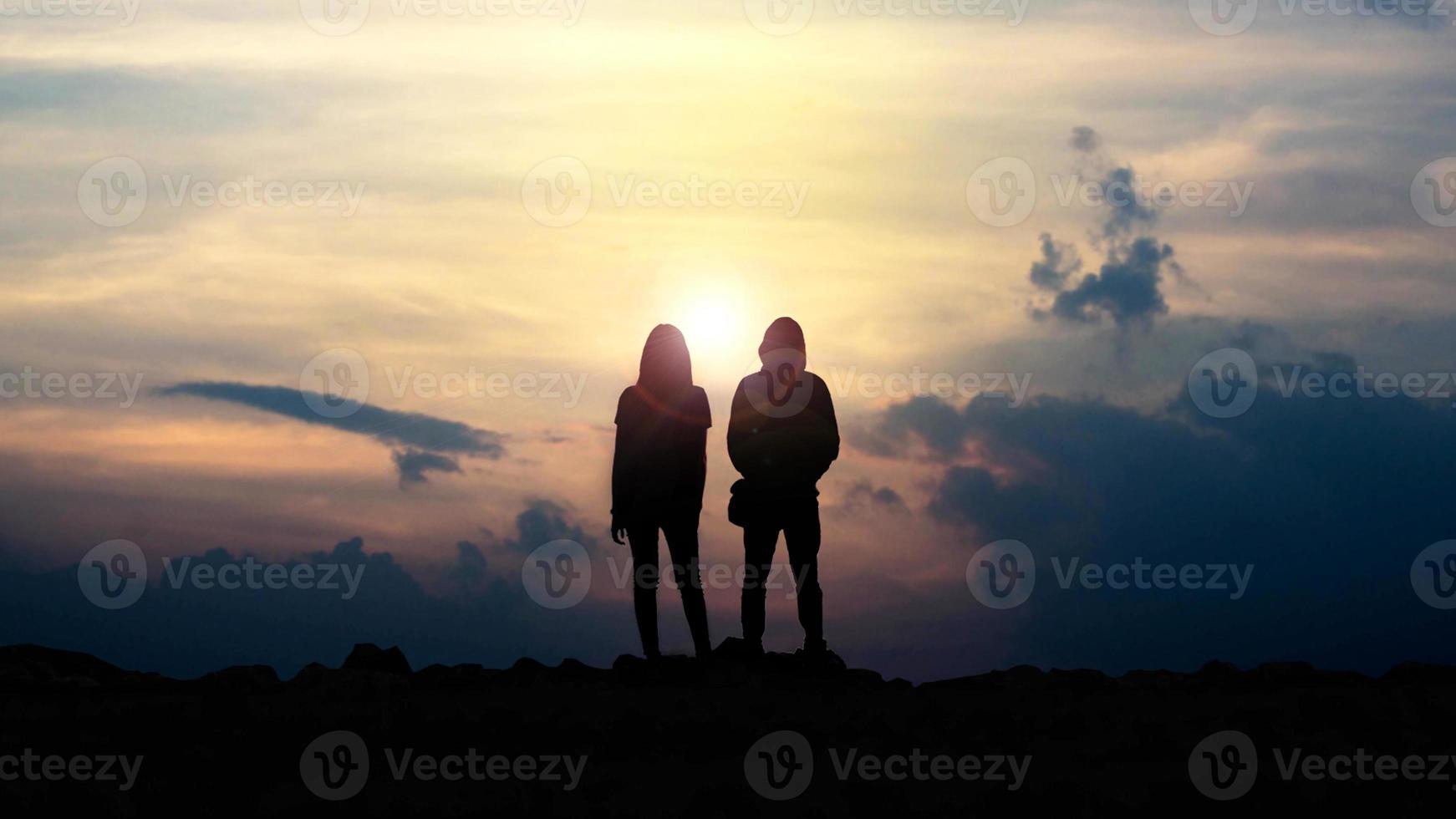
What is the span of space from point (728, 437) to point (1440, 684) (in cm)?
558

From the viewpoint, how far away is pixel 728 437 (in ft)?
36.3

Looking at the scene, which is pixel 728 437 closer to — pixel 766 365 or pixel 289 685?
pixel 766 365

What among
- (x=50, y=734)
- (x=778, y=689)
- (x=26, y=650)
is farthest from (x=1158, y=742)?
(x=26, y=650)

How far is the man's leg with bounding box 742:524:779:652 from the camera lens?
10.9 metres

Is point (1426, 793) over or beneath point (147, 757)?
over

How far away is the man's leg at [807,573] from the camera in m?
10.9
